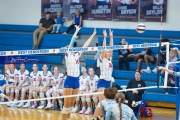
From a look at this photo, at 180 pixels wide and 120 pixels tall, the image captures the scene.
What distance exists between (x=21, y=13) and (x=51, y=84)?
7745 millimetres

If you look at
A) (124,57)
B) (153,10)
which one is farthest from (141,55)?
(153,10)

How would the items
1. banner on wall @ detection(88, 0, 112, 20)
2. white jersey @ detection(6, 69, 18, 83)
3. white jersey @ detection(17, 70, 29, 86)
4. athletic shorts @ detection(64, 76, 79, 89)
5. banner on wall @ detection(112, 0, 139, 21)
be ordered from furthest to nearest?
banner on wall @ detection(88, 0, 112, 20) → banner on wall @ detection(112, 0, 139, 21) → white jersey @ detection(6, 69, 18, 83) → white jersey @ detection(17, 70, 29, 86) → athletic shorts @ detection(64, 76, 79, 89)

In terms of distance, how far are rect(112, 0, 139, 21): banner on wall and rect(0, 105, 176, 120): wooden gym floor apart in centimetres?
549

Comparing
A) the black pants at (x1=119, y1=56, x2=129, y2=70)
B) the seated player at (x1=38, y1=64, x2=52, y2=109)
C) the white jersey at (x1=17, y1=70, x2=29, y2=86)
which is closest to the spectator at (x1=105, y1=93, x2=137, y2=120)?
the seated player at (x1=38, y1=64, x2=52, y2=109)

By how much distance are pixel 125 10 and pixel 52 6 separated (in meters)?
3.67

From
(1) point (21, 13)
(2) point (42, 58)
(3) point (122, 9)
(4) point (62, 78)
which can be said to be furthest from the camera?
(1) point (21, 13)

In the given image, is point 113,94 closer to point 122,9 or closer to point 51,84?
point 51,84

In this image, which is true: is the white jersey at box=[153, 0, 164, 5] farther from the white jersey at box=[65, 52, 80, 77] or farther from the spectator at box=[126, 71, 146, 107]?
the white jersey at box=[65, 52, 80, 77]

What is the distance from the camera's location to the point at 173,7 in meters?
19.9

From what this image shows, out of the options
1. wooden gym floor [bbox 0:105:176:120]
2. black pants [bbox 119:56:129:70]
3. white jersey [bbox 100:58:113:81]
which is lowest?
wooden gym floor [bbox 0:105:176:120]

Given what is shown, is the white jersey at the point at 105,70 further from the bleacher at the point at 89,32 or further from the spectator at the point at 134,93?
the bleacher at the point at 89,32

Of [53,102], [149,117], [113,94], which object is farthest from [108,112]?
[53,102]

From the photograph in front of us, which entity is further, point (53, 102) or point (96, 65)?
point (96, 65)

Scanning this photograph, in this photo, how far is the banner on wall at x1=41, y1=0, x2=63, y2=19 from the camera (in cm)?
2267
